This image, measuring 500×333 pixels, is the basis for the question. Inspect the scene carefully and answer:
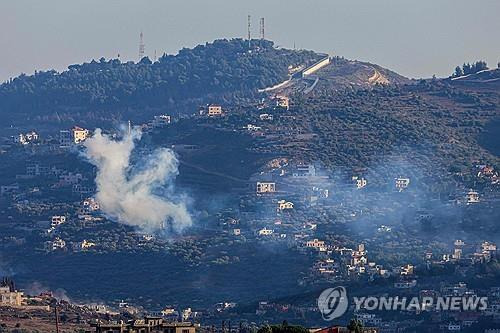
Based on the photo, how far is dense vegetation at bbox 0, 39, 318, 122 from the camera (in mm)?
175000

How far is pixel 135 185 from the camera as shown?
424ft

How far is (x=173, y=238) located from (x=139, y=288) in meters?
12.3

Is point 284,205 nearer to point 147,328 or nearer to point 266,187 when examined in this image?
point 266,187

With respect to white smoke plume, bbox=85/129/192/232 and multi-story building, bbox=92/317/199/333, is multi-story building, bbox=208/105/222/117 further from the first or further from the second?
multi-story building, bbox=92/317/199/333

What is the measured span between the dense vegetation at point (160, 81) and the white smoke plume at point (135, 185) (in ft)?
97.4

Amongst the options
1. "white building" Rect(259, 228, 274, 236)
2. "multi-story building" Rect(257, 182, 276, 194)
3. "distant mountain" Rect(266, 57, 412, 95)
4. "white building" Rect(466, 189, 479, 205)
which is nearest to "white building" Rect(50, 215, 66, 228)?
"multi-story building" Rect(257, 182, 276, 194)

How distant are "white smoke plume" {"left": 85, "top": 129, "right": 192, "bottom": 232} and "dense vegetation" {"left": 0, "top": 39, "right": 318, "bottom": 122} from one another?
97.4 ft

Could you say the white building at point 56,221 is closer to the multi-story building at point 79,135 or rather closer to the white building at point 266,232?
the white building at point 266,232

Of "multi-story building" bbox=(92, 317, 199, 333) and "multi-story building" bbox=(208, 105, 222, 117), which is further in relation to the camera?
"multi-story building" bbox=(208, 105, 222, 117)

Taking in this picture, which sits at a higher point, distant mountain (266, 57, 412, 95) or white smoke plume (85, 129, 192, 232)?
distant mountain (266, 57, 412, 95)

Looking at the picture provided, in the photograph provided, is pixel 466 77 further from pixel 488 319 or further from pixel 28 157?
pixel 488 319

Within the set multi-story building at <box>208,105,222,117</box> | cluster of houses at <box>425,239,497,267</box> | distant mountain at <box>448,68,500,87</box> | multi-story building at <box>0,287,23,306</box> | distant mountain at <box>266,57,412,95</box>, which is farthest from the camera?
distant mountain at <box>266,57,412,95</box>

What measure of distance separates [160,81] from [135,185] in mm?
49640

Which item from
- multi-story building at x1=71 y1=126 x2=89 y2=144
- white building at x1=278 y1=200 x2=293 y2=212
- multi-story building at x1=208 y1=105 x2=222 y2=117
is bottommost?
white building at x1=278 y1=200 x2=293 y2=212
